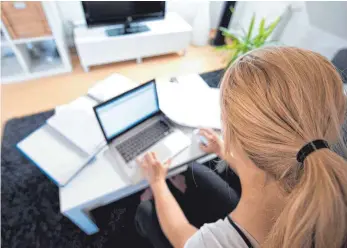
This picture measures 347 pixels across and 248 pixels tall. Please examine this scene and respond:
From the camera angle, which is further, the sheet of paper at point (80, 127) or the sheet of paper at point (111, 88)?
the sheet of paper at point (111, 88)

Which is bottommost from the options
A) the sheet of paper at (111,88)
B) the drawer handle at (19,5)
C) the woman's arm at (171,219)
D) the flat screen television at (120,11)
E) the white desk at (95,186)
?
the woman's arm at (171,219)

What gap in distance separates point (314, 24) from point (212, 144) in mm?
1977

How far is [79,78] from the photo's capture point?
2189mm

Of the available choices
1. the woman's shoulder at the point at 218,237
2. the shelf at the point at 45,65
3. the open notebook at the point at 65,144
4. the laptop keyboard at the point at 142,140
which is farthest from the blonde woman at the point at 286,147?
the shelf at the point at 45,65

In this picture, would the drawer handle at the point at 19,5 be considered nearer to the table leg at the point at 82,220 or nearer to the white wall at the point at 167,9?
the white wall at the point at 167,9

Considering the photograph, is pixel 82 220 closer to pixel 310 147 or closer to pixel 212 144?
pixel 212 144

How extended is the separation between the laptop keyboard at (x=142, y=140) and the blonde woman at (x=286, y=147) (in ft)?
1.37

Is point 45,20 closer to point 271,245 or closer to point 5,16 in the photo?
point 5,16

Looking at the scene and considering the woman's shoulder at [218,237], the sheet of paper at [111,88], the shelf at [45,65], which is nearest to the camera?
the woman's shoulder at [218,237]

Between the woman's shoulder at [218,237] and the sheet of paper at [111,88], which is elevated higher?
the sheet of paper at [111,88]

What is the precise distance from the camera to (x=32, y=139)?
81cm

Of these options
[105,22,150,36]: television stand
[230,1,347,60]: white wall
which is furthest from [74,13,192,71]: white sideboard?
[230,1,347,60]: white wall

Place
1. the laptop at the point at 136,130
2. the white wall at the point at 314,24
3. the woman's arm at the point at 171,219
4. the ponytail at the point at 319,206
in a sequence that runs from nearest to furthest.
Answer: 1. the ponytail at the point at 319,206
2. the woman's arm at the point at 171,219
3. the laptop at the point at 136,130
4. the white wall at the point at 314,24

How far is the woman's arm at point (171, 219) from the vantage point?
69 cm
